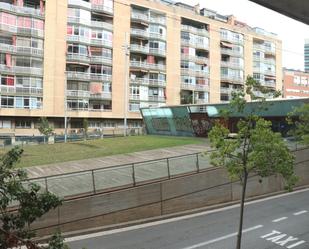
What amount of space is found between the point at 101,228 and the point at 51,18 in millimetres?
49464

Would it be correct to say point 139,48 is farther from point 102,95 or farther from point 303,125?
point 303,125

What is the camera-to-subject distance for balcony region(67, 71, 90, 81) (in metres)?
61.8

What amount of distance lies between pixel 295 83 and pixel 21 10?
8728cm

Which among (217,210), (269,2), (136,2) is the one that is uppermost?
(136,2)

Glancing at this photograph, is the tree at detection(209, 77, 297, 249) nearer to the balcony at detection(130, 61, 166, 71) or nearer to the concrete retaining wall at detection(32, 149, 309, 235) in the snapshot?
the concrete retaining wall at detection(32, 149, 309, 235)

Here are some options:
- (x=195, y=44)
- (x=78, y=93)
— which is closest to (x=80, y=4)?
(x=78, y=93)

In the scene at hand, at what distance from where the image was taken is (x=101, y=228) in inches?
645

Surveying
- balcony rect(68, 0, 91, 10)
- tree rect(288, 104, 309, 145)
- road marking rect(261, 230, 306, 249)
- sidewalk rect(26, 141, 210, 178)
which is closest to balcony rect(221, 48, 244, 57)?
balcony rect(68, 0, 91, 10)

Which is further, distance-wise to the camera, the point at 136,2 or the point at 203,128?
the point at 136,2

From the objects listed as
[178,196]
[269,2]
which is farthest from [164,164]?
[269,2]

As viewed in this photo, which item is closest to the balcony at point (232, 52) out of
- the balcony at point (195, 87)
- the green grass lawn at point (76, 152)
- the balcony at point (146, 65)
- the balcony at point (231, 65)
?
the balcony at point (231, 65)

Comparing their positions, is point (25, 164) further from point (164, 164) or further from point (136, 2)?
point (136, 2)

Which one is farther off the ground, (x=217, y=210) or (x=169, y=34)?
(x=169, y=34)

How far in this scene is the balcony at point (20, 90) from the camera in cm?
5633
